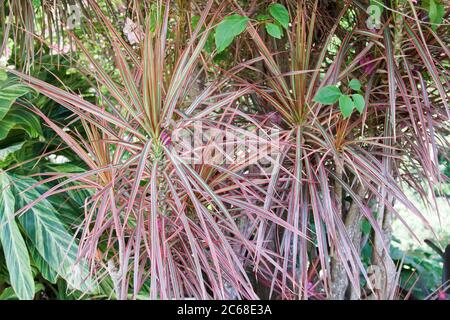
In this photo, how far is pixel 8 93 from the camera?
117 centimetres

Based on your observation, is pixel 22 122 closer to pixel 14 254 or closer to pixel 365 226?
pixel 14 254

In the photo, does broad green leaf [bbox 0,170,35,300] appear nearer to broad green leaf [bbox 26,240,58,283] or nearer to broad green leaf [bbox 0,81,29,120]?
broad green leaf [bbox 26,240,58,283]

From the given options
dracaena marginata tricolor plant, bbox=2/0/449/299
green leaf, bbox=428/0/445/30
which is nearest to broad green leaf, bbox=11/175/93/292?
dracaena marginata tricolor plant, bbox=2/0/449/299

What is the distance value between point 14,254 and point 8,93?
404mm

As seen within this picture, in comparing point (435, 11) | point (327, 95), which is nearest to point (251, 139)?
point (327, 95)

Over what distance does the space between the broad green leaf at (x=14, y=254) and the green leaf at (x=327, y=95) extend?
0.72m

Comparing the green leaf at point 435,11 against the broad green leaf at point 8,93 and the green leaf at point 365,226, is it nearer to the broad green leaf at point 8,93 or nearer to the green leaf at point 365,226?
the green leaf at point 365,226

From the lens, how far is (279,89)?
0.91 metres

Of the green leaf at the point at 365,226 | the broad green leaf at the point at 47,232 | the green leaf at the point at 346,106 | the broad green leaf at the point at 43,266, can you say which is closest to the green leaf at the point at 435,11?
the green leaf at the point at 346,106

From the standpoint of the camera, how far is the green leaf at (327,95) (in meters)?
0.81

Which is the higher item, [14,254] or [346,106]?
[346,106]
